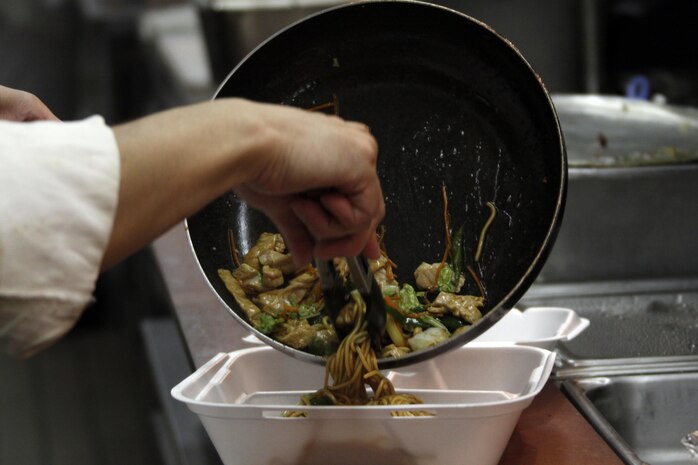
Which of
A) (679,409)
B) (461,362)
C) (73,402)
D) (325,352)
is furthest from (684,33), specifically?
(73,402)

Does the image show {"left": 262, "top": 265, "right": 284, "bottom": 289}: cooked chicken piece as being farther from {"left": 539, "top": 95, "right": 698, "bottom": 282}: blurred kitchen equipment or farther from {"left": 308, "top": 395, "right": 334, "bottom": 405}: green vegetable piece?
{"left": 539, "top": 95, "right": 698, "bottom": 282}: blurred kitchen equipment

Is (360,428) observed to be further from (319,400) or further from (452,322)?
(452,322)

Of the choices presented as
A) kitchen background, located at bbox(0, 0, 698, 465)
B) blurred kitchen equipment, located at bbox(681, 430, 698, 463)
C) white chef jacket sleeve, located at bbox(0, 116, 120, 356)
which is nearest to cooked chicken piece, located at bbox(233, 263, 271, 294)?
white chef jacket sleeve, located at bbox(0, 116, 120, 356)

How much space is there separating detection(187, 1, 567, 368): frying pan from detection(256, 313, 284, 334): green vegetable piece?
0.10ft

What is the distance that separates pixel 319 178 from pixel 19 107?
1.99ft

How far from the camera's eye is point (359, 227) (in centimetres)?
121

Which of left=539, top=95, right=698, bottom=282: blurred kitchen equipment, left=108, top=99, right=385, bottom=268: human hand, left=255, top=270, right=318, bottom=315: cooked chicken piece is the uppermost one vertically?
left=108, top=99, right=385, bottom=268: human hand

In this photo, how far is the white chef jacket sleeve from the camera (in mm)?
917

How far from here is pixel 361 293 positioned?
1368 millimetres

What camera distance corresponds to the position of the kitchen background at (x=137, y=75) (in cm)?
342

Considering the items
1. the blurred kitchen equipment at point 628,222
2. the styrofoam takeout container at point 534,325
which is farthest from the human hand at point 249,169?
the blurred kitchen equipment at point 628,222

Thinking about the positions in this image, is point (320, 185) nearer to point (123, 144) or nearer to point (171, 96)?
point (123, 144)

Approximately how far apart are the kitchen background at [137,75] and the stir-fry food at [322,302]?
1057 millimetres

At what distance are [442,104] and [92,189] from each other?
0.74 m
